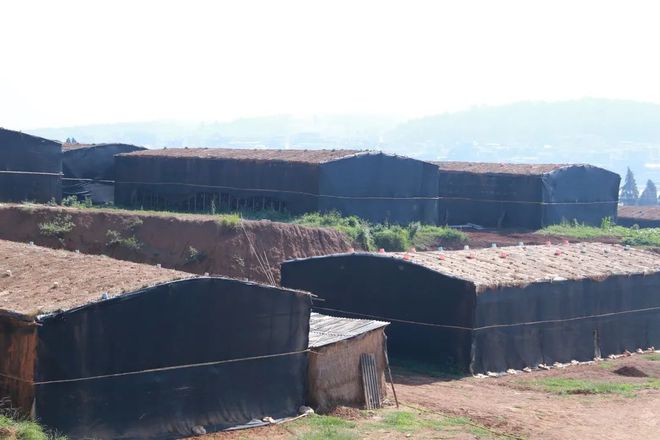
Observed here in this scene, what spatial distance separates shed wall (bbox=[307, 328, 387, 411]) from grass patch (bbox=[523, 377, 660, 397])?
4.95m

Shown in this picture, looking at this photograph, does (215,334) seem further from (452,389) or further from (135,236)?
(135,236)

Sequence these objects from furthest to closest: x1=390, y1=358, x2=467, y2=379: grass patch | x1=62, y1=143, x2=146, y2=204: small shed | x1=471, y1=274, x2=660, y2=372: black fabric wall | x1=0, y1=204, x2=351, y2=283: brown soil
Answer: x1=62, y1=143, x2=146, y2=204: small shed, x1=0, y1=204, x2=351, y2=283: brown soil, x1=471, y1=274, x2=660, y2=372: black fabric wall, x1=390, y1=358, x2=467, y2=379: grass patch

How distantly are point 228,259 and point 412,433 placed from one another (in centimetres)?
1557

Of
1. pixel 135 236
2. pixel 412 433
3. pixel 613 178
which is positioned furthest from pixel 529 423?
pixel 613 178

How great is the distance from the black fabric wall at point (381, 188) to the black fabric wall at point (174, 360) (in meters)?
20.8

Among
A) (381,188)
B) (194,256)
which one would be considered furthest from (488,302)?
(381,188)

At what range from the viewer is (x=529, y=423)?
1912cm

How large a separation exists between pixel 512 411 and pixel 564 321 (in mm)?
7597

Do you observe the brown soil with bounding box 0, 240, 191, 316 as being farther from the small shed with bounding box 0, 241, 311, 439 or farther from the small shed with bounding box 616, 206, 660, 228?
the small shed with bounding box 616, 206, 660, 228

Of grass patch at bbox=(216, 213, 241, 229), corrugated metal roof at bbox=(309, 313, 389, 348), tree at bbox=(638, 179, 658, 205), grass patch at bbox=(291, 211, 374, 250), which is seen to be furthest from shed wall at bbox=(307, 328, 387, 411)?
tree at bbox=(638, 179, 658, 205)

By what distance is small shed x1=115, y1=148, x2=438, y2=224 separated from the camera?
39.6 metres

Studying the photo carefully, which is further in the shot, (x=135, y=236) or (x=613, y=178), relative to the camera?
(x=613, y=178)

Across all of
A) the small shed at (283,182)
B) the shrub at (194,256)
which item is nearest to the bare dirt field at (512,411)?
the shrub at (194,256)

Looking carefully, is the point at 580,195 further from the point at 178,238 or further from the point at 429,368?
the point at 429,368
